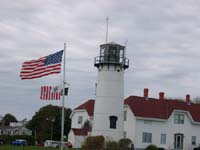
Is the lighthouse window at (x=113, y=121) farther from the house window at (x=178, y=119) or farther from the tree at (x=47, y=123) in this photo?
the tree at (x=47, y=123)

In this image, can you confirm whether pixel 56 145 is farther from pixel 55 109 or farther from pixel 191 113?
pixel 55 109

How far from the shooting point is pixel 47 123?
8094 cm

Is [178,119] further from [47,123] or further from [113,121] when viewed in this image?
[47,123]

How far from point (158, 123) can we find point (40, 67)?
3091cm

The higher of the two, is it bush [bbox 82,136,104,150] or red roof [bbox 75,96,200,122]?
red roof [bbox 75,96,200,122]

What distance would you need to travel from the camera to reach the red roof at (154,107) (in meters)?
56.1

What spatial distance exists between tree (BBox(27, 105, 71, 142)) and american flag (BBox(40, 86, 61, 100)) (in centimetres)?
4545

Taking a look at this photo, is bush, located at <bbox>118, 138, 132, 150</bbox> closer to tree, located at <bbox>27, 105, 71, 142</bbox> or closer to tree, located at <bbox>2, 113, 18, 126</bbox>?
tree, located at <bbox>27, 105, 71, 142</bbox>

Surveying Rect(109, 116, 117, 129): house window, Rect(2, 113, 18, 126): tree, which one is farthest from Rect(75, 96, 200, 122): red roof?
Rect(2, 113, 18, 126): tree

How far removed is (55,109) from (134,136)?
30.8 metres

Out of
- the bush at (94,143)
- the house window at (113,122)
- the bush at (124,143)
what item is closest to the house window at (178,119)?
the bush at (124,143)

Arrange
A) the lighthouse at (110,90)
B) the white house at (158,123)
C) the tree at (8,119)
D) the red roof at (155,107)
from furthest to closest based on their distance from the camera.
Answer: the tree at (8,119), the red roof at (155,107), the white house at (158,123), the lighthouse at (110,90)

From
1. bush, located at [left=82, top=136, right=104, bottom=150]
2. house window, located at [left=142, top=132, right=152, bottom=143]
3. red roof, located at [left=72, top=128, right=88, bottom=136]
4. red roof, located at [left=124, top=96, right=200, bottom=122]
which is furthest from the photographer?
red roof, located at [left=72, top=128, right=88, bottom=136]

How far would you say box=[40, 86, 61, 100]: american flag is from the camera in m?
29.6
